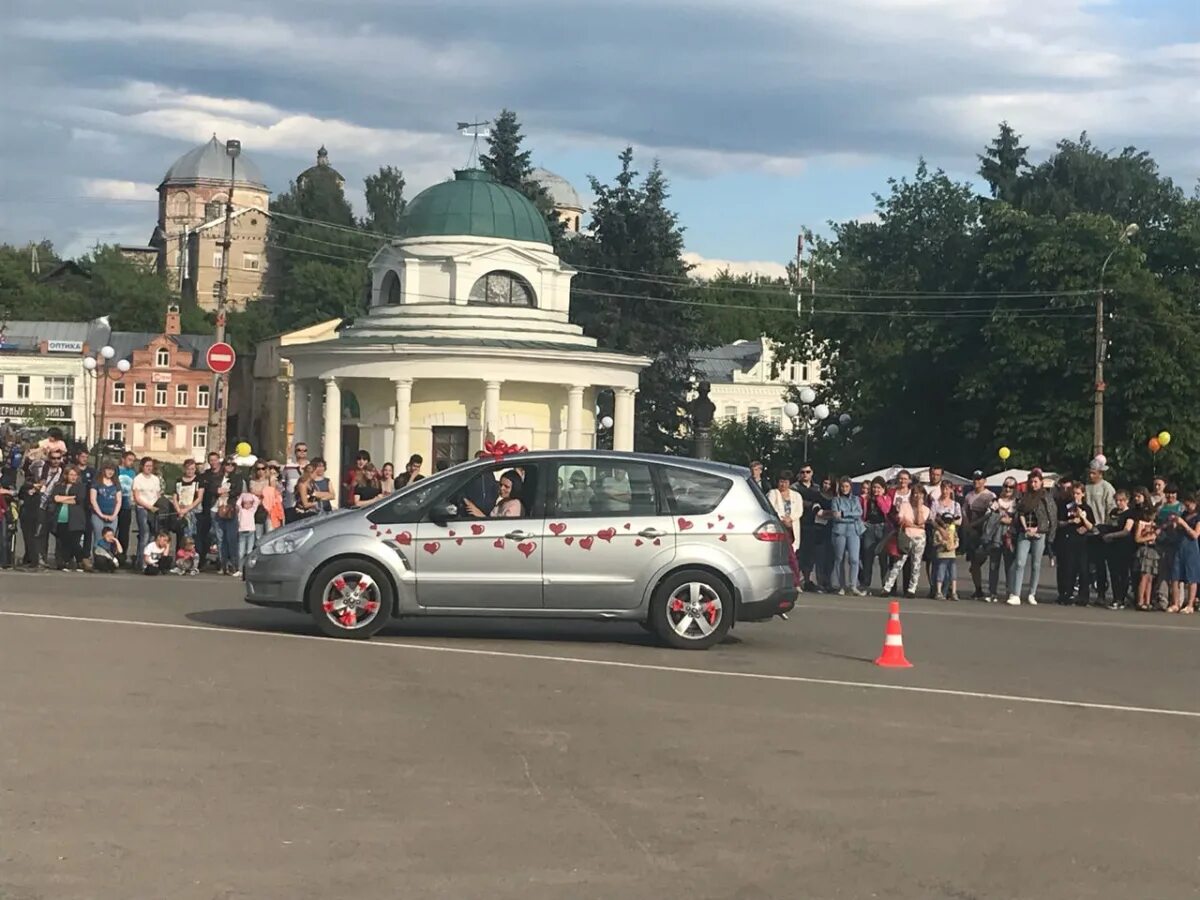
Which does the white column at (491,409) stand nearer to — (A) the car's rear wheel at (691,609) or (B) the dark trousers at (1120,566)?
(B) the dark trousers at (1120,566)

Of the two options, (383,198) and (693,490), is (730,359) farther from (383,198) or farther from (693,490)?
(693,490)

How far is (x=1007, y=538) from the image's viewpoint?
23828 millimetres

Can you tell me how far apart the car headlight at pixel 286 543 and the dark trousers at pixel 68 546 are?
9.09m

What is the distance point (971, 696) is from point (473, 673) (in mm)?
3697

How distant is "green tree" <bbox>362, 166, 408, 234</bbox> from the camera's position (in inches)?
5027

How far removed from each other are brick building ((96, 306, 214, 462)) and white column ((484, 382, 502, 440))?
197 ft

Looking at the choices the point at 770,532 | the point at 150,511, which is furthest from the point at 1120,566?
the point at 150,511

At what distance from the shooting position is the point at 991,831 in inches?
317

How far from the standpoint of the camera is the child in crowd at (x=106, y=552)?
2391cm

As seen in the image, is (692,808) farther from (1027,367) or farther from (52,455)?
(1027,367)

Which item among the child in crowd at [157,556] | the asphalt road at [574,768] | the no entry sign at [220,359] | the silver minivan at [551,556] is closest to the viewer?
the asphalt road at [574,768]

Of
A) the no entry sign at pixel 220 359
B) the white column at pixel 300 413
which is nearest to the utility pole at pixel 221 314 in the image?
the no entry sign at pixel 220 359

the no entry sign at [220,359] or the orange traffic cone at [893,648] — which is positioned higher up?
the no entry sign at [220,359]

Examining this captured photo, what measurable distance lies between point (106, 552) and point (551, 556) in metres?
10.8
